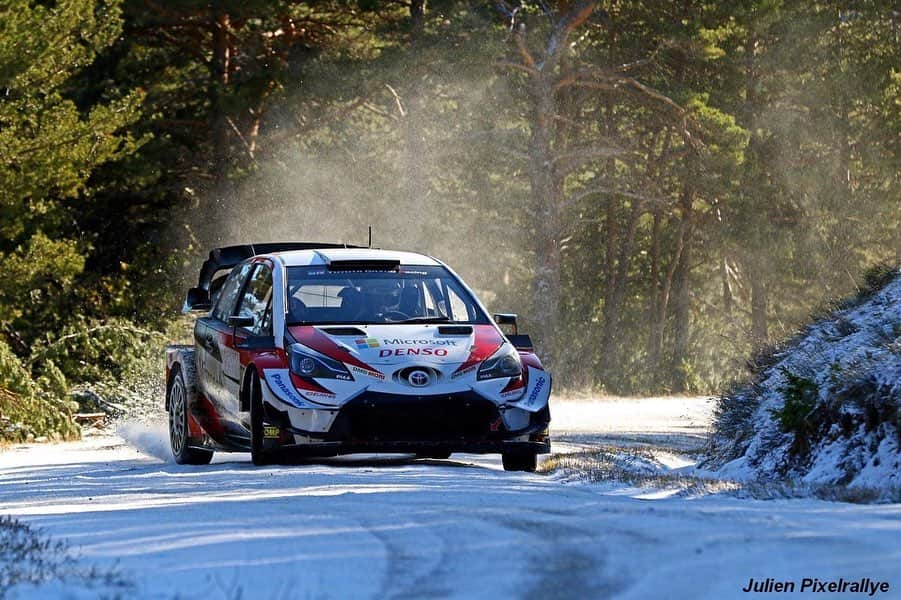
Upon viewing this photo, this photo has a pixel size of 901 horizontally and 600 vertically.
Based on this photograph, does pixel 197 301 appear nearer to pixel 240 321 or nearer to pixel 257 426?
pixel 240 321

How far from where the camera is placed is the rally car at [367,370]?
40.1ft

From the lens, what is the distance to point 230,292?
48.0ft

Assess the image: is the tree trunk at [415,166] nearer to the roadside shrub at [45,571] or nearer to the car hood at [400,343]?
the car hood at [400,343]

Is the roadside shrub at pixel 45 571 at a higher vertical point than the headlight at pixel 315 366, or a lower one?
lower

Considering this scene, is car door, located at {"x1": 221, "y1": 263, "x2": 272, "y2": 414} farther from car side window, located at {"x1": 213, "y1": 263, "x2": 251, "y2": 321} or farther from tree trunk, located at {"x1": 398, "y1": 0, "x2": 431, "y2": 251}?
tree trunk, located at {"x1": 398, "y1": 0, "x2": 431, "y2": 251}

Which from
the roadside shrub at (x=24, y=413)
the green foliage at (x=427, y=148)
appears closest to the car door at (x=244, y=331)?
the roadside shrub at (x=24, y=413)

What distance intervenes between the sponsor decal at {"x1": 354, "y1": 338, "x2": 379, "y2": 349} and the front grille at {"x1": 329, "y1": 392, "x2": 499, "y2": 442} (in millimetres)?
364

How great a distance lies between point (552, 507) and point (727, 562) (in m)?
2.27

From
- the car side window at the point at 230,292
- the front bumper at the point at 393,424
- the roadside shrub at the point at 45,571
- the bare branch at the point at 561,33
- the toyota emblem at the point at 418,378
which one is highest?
the bare branch at the point at 561,33

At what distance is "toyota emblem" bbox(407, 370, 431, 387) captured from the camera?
12203 mm

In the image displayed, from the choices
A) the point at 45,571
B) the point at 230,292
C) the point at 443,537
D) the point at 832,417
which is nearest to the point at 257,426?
the point at 230,292

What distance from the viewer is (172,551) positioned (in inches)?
279

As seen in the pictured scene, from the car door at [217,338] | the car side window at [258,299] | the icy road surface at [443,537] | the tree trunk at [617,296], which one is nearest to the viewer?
the icy road surface at [443,537]

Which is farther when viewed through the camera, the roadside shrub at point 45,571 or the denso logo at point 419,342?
the denso logo at point 419,342
